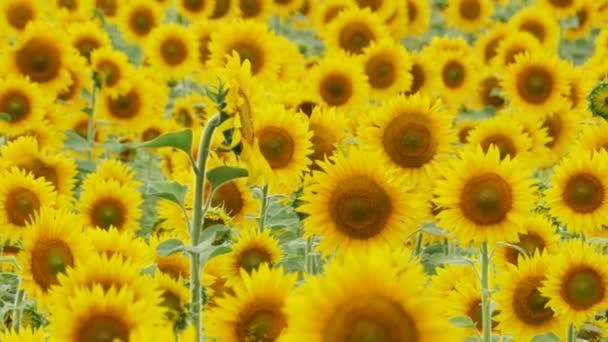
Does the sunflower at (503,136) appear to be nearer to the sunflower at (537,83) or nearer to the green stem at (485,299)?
the sunflower at (537,83)

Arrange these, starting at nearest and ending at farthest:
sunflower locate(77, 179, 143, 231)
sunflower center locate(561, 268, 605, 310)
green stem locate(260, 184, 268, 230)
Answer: sunflower center locate(561, 268, 605, 310) → green stem locate(260, 184, 268, 230) → sunflower locate(77, 179, 143, 231)

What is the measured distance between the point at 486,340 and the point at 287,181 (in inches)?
38.1

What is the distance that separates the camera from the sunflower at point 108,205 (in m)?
4.01

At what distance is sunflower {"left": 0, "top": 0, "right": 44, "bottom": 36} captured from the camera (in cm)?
613

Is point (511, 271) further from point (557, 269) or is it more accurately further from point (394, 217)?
point (394, 217)

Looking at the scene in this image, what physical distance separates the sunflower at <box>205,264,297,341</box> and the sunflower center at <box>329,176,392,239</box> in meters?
0.56

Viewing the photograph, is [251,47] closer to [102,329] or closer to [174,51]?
[174,51]

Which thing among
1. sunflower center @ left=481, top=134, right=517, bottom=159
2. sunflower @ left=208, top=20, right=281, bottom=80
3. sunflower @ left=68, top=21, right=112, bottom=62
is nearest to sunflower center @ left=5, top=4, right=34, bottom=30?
sunflower @ left=68, top=21, right=112, bottom=62

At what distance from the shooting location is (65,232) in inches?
104

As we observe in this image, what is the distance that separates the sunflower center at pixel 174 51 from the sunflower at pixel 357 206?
380cm

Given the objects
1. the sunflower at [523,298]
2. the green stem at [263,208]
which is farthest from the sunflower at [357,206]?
the green stem at [263,208]

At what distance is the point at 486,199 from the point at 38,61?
118 inches

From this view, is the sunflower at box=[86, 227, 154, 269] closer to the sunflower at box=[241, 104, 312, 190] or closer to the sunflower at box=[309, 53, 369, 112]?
the sunflower at box=[241, 104, 312, 190]

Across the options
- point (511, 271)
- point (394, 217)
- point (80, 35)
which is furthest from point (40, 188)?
point (80, 35)
